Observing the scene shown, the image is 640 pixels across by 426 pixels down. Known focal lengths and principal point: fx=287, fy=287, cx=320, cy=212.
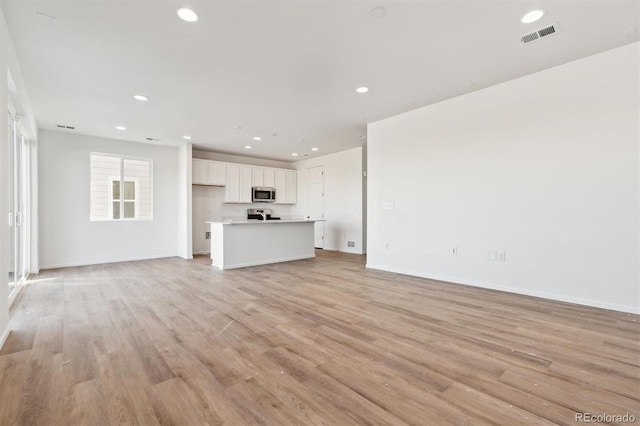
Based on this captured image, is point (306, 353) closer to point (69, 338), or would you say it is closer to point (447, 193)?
point (69, 338)

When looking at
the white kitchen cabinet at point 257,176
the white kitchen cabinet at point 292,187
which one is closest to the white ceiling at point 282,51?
the white kitchen cabinet at point 257,176

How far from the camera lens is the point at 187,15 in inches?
98.1

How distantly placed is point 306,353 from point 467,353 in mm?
1275

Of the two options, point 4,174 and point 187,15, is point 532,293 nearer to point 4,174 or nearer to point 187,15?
point 187,15

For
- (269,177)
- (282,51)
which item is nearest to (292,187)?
(269,177)

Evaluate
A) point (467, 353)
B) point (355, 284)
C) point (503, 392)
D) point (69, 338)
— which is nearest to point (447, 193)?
point (355, 284)

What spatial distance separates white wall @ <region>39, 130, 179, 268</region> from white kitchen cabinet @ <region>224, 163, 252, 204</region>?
60.2 inches

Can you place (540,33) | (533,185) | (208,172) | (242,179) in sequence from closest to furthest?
(540,33) < (533,185) < (208,172) < (242,179)

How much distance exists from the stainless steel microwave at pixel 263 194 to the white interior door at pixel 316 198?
1.17 meters

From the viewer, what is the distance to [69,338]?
2.60m

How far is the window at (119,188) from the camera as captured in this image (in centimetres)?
645

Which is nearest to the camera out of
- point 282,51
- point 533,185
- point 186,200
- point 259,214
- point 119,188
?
point 282,51

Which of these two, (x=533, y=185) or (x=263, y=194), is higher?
(x=263, y=194)

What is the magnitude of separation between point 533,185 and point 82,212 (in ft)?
27.3
